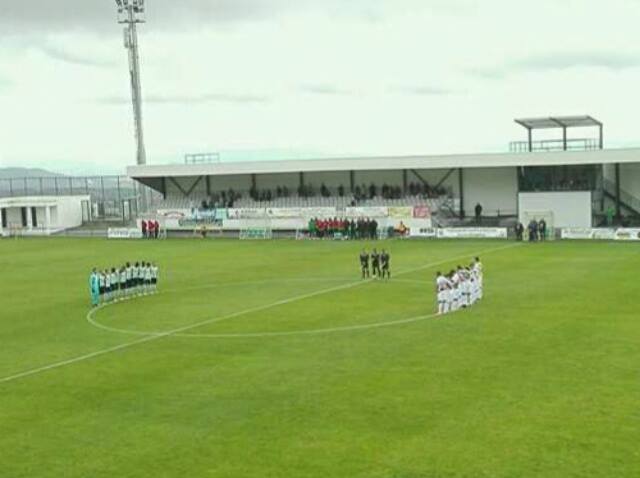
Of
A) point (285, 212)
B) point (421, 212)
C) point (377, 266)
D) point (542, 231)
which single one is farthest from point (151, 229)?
point (377, 266)

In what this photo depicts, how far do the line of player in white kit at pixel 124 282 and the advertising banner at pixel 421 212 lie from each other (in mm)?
32381

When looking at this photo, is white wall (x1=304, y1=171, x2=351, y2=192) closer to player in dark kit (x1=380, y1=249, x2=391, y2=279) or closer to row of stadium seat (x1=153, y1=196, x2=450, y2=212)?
row of stadium seat (x1=153, y1=196, x2=450, y2=212)

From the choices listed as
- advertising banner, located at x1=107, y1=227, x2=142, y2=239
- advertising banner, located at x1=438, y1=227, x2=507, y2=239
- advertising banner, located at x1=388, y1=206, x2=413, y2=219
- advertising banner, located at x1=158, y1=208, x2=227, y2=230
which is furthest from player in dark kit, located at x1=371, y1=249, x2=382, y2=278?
advertising banner, located at x1=107, y1=227, x2=142, y2=239

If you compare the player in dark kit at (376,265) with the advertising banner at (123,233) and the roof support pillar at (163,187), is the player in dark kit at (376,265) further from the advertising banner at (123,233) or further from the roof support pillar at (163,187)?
the roof support pillar at (163,187)

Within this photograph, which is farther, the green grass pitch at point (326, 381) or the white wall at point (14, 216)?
the white wall at point (14, 216)

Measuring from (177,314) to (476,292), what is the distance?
996 centimetres

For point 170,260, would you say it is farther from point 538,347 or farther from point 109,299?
point 538,347

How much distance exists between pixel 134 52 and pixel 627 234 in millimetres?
42469

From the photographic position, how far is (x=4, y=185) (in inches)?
4294

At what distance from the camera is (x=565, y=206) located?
222ft

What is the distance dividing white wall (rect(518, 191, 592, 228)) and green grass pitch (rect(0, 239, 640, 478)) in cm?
2553

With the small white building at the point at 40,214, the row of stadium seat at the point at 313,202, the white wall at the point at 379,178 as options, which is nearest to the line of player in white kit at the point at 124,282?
the row of stadium seat at the point at 313,202

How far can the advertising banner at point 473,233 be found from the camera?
214 feet

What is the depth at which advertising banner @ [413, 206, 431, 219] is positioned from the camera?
2758 inches
